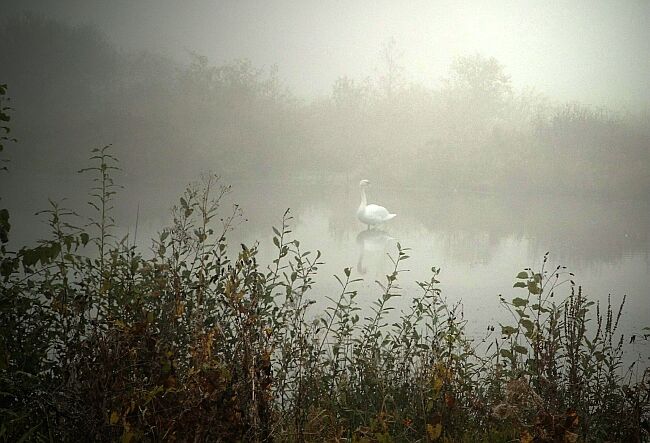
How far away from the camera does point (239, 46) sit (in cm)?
587

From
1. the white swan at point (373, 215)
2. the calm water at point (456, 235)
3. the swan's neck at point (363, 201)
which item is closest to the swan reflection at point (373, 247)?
the calm water at point (456, 235)

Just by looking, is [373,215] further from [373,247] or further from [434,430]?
[434,430]

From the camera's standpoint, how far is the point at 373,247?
5000mm

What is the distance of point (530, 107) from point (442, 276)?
2815mm

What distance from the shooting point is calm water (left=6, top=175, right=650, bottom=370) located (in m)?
4.21

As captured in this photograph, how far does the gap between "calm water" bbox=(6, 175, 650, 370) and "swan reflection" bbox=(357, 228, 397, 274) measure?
0.01m

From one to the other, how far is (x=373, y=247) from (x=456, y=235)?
0.83 meters

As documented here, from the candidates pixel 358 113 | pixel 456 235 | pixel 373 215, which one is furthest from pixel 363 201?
pixel 358 113

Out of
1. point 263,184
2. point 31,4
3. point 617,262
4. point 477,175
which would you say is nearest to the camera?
point 617,262

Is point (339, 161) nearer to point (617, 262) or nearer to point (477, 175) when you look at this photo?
point (477, 175)

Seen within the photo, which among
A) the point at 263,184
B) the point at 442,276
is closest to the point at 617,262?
the point at 442,276

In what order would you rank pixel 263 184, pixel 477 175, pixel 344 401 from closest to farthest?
pixel 344 401
pixel 263 184
pixel 477 175

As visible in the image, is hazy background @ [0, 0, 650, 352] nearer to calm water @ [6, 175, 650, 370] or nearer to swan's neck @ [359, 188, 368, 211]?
calm water @ [6, 175, 650, 370]

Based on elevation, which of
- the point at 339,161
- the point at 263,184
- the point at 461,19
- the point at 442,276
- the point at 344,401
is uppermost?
the point at 461,19
